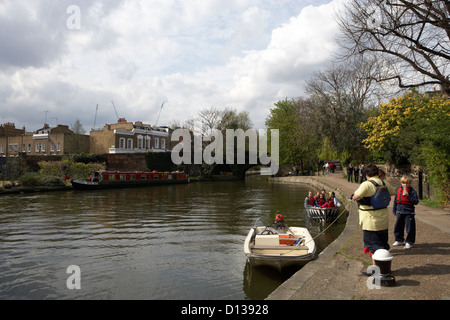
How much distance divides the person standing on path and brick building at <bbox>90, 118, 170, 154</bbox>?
52072 mm

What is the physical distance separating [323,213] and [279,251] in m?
7.08

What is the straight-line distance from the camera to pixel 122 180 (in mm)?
37562

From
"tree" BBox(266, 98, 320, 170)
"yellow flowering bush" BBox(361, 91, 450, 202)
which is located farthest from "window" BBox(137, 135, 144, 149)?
"yellow flowering bush" BBox(361, 91, 450, 202)

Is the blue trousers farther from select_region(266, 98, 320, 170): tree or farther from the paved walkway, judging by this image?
select_region(266, 98, 320, 170): tree

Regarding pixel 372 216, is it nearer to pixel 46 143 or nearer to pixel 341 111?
pixel 341 111

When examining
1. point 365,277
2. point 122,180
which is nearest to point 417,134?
point 365,277

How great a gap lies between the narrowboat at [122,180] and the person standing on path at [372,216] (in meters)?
30.8

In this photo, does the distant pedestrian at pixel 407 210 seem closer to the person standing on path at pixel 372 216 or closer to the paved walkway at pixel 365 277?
the paved walkway at pixel 365 277

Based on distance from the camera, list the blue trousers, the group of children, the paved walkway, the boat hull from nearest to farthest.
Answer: the paved walkway < the blue trousers < the boat hull < the group of children

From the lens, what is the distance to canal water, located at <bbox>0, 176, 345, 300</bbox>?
23.5 feet

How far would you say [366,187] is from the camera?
19.3ft

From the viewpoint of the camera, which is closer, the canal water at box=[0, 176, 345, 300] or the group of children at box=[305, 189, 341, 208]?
the canal water at box=[0, 176, 345, 300]
